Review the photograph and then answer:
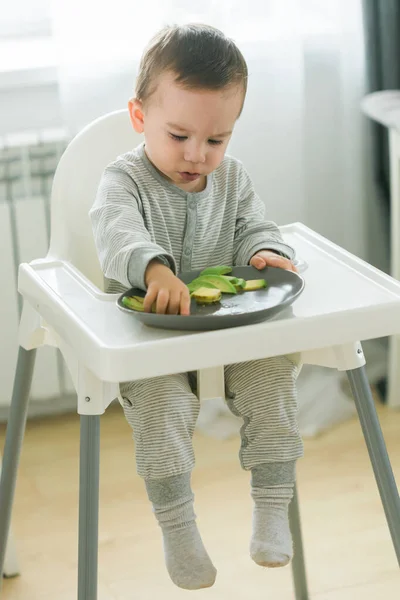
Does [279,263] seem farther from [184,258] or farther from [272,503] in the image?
[272,503]

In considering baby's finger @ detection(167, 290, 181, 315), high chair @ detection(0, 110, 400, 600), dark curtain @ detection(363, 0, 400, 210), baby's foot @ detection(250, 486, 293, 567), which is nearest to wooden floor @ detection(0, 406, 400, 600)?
high chair @ detection(0, 110, 400, 600)

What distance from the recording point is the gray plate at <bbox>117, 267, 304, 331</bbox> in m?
1.09

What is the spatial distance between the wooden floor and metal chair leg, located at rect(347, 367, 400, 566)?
16.9 inches

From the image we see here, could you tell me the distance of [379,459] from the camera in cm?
127

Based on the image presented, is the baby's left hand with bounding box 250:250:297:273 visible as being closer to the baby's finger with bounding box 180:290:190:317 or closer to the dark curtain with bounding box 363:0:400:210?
the baby's finger with bounding box 180:290:190:317

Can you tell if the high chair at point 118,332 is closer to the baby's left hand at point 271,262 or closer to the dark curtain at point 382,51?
the baby's left hand at point 271,262

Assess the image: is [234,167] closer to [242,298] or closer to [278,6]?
[242,298]

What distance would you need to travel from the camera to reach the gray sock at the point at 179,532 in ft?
3.89

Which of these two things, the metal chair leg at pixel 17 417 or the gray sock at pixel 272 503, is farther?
the metal chair leg at pixel 17 417

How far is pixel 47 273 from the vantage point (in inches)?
52.8

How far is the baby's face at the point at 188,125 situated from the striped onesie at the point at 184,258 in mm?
56

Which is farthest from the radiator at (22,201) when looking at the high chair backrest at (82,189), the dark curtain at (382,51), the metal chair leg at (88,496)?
the metal chair leg at (88,496)

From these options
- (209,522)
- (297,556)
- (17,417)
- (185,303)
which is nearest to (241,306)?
(185,303)

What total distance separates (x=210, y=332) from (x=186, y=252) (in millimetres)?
327
